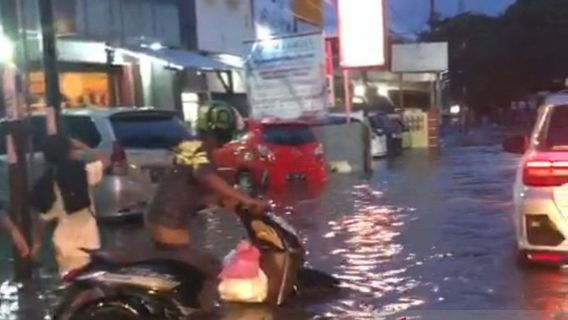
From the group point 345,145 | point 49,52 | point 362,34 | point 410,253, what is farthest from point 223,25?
point 410,253

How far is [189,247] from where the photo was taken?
9.08 metres

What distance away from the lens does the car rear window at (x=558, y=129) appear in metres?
11.7

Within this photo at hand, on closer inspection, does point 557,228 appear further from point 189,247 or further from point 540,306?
point 189,247

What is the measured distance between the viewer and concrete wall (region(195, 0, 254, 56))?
127 feet

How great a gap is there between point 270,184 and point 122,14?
11.7 metres

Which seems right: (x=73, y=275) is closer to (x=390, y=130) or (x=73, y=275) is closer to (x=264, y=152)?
(x=264, y=152)

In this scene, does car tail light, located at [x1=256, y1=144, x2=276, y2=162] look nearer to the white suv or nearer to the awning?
the awning

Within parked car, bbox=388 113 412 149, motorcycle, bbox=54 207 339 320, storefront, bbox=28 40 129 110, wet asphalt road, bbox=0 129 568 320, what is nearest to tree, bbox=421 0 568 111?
parked car, bbox=388 113 412 149

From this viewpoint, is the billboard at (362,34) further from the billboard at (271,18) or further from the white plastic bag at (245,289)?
the white plastic bag at (245,289)

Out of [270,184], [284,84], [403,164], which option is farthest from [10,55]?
[403,164]

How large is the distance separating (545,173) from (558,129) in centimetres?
81

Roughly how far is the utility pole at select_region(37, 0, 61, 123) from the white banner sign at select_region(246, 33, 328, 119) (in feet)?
38.4

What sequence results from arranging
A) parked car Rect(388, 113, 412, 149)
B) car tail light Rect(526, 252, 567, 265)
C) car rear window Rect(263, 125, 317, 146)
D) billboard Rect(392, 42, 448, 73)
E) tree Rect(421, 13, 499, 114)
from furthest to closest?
tree Rect(421, 13, 499, 114) < billboard Rect(392, 42, 448, 73) < parked car Rect(388, 113, 412, 149) < car rear window Rect(263, 125, 317, 146) < car tail light Rect(526, 252, 567, 265)

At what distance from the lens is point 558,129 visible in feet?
39.0
